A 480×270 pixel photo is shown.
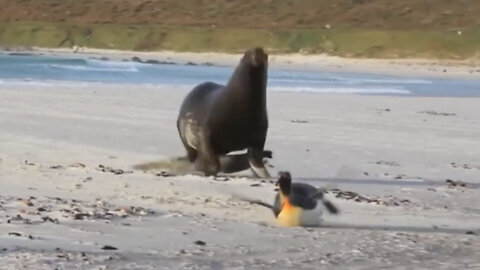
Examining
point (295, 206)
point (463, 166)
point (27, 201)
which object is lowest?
point (463, 166)

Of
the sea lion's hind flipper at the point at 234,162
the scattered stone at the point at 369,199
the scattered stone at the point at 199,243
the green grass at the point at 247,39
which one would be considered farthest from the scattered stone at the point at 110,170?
the green grass at the point at 247,39

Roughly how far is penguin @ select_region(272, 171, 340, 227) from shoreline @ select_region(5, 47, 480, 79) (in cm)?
2399

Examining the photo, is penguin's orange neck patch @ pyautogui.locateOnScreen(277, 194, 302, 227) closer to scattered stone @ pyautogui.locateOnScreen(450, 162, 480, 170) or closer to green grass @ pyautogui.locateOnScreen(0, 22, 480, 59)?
scattered stone @ pyautogui.locateOnScreen(450, 162, 480, 170)

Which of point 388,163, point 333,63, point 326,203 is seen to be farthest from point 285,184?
point 333,63

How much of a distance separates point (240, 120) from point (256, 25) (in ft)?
141

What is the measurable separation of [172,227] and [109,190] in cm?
157

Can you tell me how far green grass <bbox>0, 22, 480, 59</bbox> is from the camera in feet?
141

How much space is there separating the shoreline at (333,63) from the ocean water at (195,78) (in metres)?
2.21

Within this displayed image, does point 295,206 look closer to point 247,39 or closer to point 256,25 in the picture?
point 247,39

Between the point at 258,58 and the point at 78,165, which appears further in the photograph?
the point at 78,165

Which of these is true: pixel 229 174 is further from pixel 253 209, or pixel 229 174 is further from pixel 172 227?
pixel 172 227

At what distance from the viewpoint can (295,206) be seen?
23.4ft

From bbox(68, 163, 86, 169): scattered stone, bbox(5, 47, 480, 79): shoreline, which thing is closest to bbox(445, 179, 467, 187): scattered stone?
bbox(68, 163, 86, 169): scattered stone

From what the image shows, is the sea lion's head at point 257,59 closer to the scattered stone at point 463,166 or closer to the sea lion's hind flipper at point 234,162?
the sea lion's hind flipper at point 234,162
